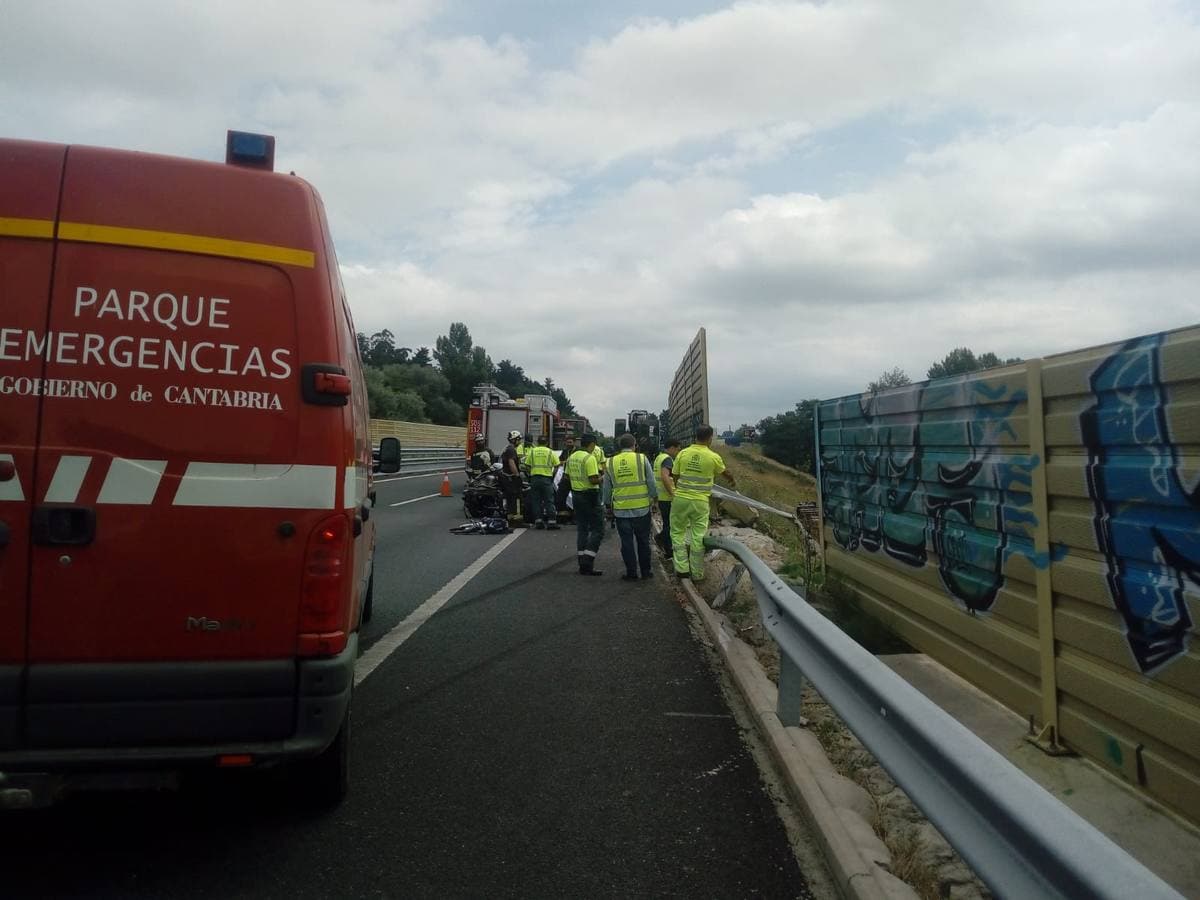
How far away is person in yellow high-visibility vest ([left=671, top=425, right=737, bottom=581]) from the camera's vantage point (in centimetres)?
976

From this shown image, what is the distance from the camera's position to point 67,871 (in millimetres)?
3332

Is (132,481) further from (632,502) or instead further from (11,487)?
(632,502)

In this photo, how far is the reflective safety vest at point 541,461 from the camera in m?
16.8

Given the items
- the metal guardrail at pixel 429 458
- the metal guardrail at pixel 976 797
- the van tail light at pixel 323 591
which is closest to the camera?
the metal guardrail at pixel 976 797

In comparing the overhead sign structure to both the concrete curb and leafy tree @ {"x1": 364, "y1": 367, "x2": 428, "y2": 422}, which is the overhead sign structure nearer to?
the concrete curb

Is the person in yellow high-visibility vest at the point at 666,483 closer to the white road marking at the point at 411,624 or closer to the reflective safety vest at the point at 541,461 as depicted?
the white road marking at the point at 411,624

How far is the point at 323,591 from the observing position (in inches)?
133

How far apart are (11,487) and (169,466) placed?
49 centimetres

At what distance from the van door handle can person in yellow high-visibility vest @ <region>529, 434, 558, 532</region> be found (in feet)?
44.5

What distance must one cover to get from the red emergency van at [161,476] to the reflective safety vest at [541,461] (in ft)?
43.6

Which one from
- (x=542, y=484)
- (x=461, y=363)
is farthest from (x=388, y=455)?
(x=461, y=363)

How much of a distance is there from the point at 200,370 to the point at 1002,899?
2924 millimetres

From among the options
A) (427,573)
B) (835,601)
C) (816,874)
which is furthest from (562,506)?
(816,874)

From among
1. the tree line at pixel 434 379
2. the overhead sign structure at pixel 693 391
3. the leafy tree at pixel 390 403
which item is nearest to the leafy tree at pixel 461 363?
the tree line at pixel 434 379
